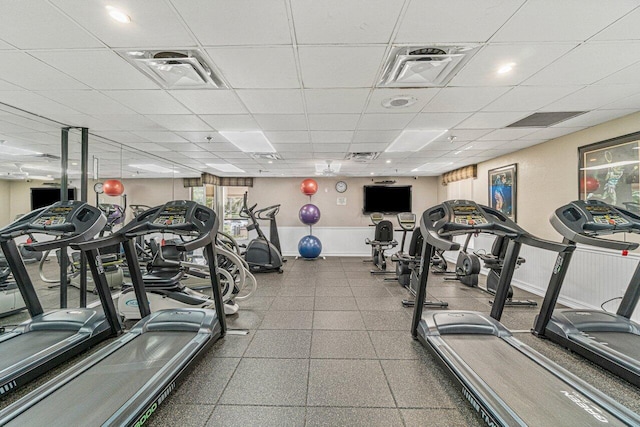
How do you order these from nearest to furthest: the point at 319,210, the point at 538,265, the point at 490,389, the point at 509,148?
the point at 490,389 → the point at 538,265 → the point at 509,148 → the point at 319,210

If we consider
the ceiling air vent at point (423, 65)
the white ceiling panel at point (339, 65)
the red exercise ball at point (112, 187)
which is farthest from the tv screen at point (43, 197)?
the ceiling air vent at point (423, 65)

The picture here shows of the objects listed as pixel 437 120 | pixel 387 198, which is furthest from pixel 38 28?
pixel 387 198

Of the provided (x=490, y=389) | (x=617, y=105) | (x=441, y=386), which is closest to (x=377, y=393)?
(x=441, y=386)

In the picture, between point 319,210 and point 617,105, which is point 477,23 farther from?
point 319,210

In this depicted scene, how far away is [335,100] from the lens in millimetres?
2770

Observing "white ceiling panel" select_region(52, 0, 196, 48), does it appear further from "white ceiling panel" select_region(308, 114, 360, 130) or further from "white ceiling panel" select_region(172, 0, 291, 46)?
"white ceiling panel" select_region(308, 114, 360, 130)

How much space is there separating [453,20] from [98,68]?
105 inches

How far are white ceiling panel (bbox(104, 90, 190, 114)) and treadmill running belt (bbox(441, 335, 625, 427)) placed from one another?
3.61 m

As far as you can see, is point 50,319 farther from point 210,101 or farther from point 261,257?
point 261,257

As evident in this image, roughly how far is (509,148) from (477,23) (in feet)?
13.1

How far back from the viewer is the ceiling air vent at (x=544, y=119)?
3158 millimetres

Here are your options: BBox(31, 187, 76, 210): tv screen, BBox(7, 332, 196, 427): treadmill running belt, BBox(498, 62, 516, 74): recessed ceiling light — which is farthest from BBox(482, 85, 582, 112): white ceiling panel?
BBox(31, 187, 76, 210): tv screen

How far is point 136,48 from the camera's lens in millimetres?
1911

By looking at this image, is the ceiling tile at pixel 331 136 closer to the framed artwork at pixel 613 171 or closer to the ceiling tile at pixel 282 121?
the ceiling tile at pixel 282 121
